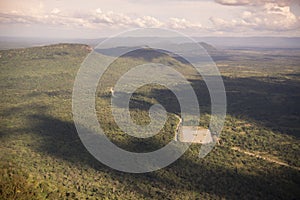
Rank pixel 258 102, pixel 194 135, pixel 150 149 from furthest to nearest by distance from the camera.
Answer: pixel 258 102, pixel 194 135, pixel 150 149

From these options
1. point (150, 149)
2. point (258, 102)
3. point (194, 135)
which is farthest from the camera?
point (258, 102)

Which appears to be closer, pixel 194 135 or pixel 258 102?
pixel 194 135

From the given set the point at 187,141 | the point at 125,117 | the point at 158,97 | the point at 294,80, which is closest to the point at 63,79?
the point at 158,97

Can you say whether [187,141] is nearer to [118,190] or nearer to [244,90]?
[118,190]

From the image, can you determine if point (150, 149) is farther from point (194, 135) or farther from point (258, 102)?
point (258, 102)

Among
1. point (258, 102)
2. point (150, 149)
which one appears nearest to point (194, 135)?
point (150, 149)

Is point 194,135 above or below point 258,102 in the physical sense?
below

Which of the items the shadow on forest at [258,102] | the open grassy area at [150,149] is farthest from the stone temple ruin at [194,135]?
the shadow on forest at [258,102]

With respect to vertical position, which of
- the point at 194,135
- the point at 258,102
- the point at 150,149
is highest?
the point at 258,102
